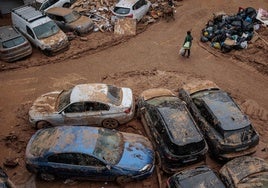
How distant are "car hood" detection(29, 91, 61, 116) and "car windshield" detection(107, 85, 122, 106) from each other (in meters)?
1.90

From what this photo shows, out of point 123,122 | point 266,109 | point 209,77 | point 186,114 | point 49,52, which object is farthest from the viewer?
point 49,52

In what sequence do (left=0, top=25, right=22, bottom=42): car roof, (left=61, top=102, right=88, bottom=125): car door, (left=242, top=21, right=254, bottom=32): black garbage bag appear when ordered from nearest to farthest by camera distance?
(left=61, top=102, right=88, bottom=125): car door → (left=0, top=25, right=22, bottom=42): car roof → (left=242, top=21, right=254, bottom=32): black garbage bag

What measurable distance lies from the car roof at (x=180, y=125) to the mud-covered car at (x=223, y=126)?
2.25 feet

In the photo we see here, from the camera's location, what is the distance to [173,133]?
1041 cm

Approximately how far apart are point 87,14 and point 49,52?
4.00m

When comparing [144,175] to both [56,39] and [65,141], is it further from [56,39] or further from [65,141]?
[56,39]


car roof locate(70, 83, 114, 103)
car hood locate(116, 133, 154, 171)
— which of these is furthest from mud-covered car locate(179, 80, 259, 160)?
car roof locate(70, 83, 114, 103)

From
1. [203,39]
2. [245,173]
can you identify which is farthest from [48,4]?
[245,173]

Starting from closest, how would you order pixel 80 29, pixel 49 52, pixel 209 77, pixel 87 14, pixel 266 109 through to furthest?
1. pixel 266 109
2. pixel 209 77
3. pixel 49 52
4. pixel 80 29
5. pixel 87 14

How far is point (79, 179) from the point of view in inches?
408

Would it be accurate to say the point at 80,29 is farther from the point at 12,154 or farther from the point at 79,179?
the point at 79,179

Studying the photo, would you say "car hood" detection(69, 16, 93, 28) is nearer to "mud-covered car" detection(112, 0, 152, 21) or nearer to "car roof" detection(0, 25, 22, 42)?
"mud-covered car" detection(112, 0, 152, 21)

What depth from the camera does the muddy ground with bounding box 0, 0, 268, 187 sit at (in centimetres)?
1281

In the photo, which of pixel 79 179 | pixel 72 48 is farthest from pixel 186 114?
pixel 72 48
